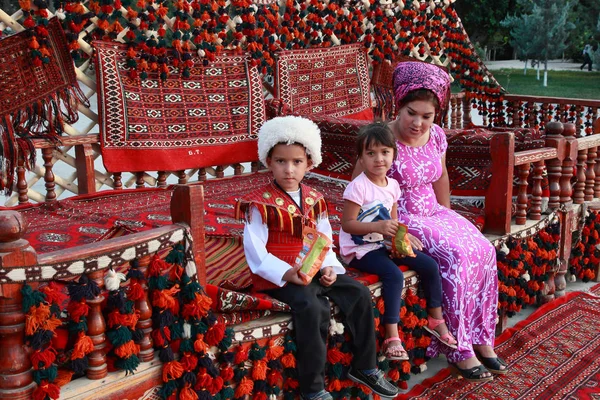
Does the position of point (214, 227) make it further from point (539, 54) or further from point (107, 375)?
point (539, 54)

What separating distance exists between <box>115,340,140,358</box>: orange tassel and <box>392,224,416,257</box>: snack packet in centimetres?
101

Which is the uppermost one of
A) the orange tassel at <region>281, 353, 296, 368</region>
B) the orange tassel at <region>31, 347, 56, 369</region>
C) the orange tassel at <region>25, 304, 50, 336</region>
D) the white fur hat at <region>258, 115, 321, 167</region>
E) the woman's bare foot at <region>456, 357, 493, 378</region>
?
the white fur hat at <region>258, 115, 321, 167</region>

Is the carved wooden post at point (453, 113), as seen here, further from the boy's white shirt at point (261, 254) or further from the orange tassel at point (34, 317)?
the orange tassel at point (34, 317)

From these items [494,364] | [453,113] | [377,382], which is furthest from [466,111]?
[377,382]

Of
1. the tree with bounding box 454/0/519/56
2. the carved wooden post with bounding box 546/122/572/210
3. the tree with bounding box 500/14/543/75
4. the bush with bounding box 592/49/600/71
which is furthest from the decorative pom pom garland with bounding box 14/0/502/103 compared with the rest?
the bush with bounding box 592/49/600/71

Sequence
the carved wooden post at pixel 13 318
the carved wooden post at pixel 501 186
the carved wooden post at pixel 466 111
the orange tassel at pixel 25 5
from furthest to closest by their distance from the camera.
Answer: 1. the carved wooden post at pixel 466 111
2. the orange tassel at pixel 25 5
3. the carved wooden post at pixel 501 186
4. the carved wooden post at pixel 13 318

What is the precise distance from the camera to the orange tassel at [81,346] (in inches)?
61.1

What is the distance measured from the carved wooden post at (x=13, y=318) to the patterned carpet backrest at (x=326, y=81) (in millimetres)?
3151

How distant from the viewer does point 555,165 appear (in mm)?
3354

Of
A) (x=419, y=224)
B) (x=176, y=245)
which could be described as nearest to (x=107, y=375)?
(x=176, y=245)

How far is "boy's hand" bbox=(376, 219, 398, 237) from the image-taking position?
226cm

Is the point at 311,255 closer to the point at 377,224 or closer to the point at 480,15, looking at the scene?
the point at 377,224

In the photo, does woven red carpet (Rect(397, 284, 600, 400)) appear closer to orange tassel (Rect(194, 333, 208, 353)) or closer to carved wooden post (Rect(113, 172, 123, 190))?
orange tassel (Rect(194, 333, 208, 353))

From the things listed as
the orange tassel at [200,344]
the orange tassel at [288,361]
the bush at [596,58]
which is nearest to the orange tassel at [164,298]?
the orange tassel at [200,344]
